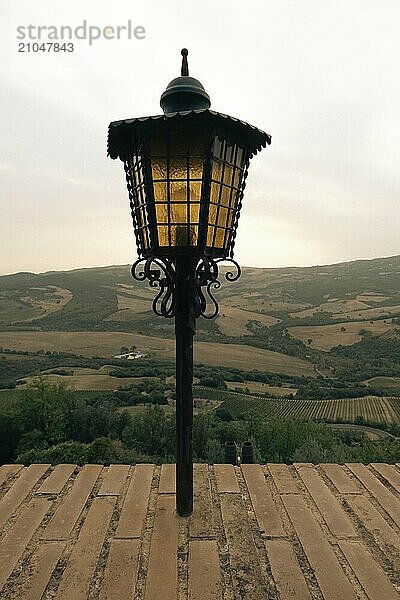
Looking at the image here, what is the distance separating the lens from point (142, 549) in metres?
2.33

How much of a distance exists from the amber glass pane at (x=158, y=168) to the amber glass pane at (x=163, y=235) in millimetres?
314

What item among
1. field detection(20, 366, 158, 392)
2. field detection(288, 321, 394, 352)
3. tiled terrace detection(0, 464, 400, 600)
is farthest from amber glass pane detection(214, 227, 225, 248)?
field detection(288, 321, 394, 352)

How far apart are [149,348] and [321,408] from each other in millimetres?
26036

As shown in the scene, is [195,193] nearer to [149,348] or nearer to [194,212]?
[194,212]

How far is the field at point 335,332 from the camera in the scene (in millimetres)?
61844

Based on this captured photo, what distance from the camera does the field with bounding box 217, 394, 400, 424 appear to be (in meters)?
41.8

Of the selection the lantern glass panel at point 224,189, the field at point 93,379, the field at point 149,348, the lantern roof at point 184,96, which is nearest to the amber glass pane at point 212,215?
the lantern glass panel at point 224,189

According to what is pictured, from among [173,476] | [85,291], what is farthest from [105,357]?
[173,476]

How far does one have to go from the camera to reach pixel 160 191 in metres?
2.63

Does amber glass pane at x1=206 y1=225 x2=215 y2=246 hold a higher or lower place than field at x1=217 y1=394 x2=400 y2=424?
higher

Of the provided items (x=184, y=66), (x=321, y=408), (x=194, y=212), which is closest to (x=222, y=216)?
(x=194, y=212)

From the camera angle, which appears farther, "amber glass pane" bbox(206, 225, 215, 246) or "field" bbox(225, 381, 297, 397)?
"field" bbox(225, 381, 297, 397)

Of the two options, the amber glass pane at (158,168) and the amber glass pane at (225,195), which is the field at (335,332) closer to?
the amber glass pane at (225,195)

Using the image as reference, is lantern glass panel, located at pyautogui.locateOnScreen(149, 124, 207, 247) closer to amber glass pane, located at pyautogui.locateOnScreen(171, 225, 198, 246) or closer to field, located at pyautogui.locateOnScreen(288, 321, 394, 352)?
amber glass pane, located at pyautogui.locateOnScreen(171, 225, 198, 246)
